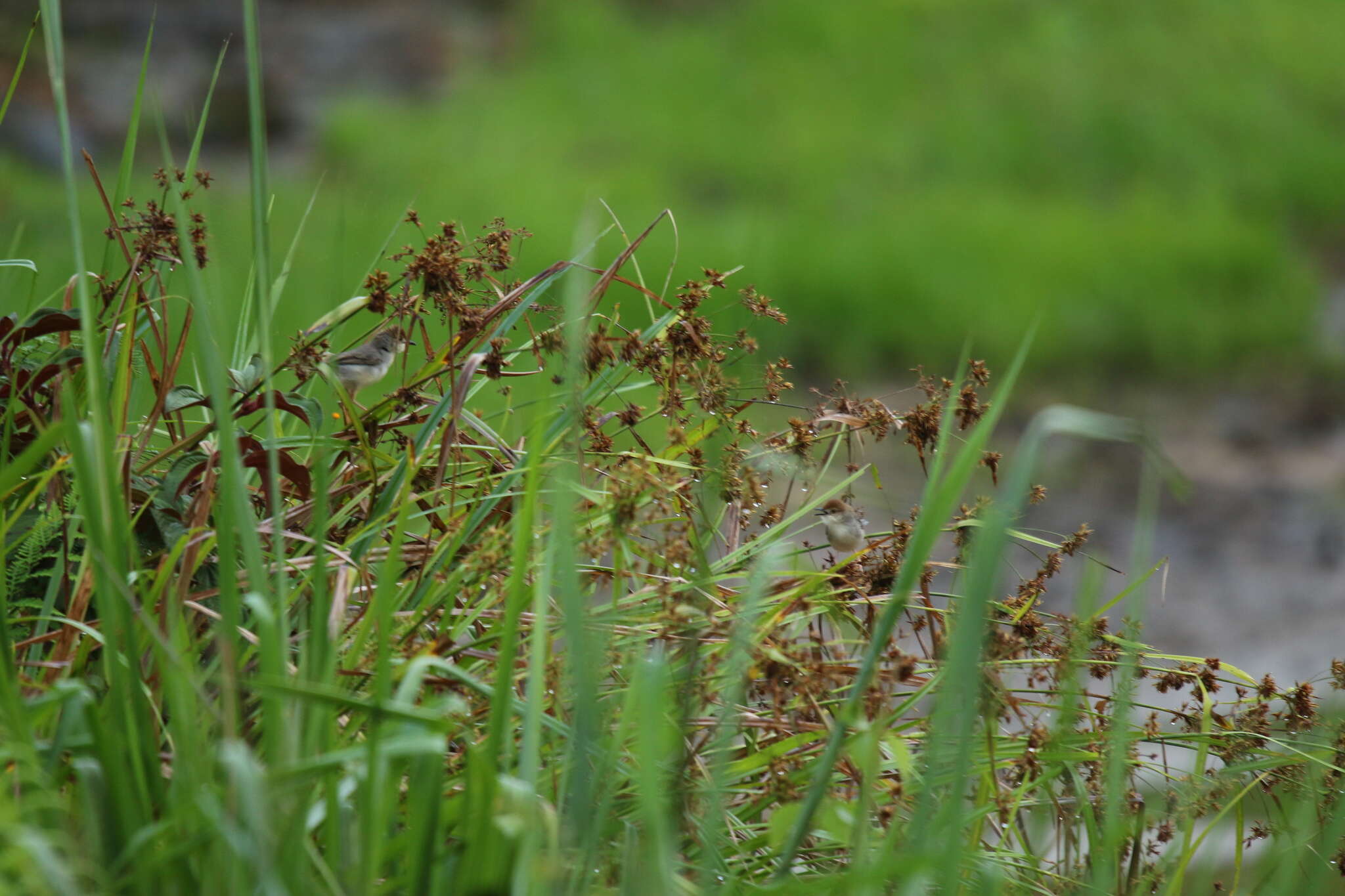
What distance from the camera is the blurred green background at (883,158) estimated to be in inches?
204

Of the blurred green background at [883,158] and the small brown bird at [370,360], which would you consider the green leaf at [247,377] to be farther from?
the blurred green background at [883,158]

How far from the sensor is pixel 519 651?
1015mm

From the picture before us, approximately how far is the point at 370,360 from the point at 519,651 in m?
0.30

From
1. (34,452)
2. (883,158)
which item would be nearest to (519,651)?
(34,452)

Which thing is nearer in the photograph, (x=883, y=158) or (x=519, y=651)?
(x=519, y=651)

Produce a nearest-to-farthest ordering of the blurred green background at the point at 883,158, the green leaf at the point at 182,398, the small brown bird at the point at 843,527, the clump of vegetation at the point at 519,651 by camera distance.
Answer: the clump of vegetation at the point at 519,651 < the green leaf at the point at 182,398 < the small brown bird at the point at 843,527 < the blurred green background at the point at 883,158

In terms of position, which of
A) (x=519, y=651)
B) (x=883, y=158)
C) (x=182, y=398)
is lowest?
(x=519, y=651)

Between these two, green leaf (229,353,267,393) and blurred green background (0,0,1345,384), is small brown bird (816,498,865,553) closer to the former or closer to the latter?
green leaf (229,353,267,393)

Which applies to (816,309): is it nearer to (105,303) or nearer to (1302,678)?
(1302,678)

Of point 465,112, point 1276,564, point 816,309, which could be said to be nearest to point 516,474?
point 1276,564

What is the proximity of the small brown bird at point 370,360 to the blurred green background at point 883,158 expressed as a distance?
2325 mm

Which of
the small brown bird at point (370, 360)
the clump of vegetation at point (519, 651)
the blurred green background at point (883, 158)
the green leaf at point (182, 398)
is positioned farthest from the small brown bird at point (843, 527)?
the blurred green background at point (883, 158)

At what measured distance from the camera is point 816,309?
5.14 m

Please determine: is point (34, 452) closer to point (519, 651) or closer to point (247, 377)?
point (247, 377)
